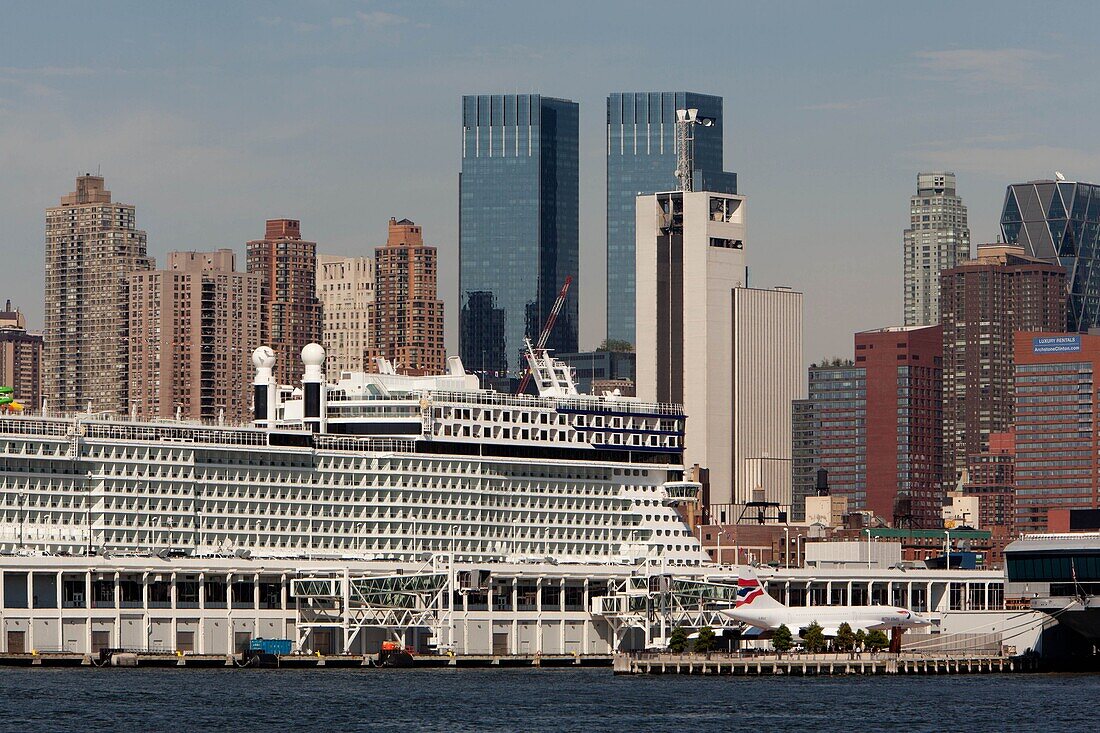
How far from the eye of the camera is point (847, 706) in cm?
13300

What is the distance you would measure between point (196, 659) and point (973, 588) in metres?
70.9

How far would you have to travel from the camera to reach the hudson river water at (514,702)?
120 metres

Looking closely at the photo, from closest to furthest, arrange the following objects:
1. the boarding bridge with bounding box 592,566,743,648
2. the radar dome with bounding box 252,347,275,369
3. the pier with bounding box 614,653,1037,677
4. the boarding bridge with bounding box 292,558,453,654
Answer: the pier with bounding box 614,653,1037,677 → the boarding bridge with bounding box 292,558,453,654 → the boarding bridge with bounding box 592,566,743,648 → the radar dome with bounding box 252,347,275,369

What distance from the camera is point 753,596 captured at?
174 meters

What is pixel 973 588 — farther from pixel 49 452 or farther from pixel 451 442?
pixel 49 452

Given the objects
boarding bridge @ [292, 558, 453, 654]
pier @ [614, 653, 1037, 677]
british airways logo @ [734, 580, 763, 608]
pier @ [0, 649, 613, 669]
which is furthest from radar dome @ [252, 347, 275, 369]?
pier @ [614, 653, 1037, 677]

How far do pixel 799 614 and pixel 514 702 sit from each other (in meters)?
45.6

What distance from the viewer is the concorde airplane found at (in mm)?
173125

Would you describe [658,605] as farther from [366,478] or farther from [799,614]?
[366,478]

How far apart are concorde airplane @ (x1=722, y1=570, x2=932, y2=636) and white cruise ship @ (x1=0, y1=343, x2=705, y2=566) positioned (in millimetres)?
12831

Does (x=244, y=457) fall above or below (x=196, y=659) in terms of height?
above

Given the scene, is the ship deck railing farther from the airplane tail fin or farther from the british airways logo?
the british airways logo

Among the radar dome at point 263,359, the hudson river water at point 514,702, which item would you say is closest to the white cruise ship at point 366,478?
the radar dome at point 263,359

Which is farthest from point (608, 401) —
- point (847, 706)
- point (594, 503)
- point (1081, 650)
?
point (847, 706)
